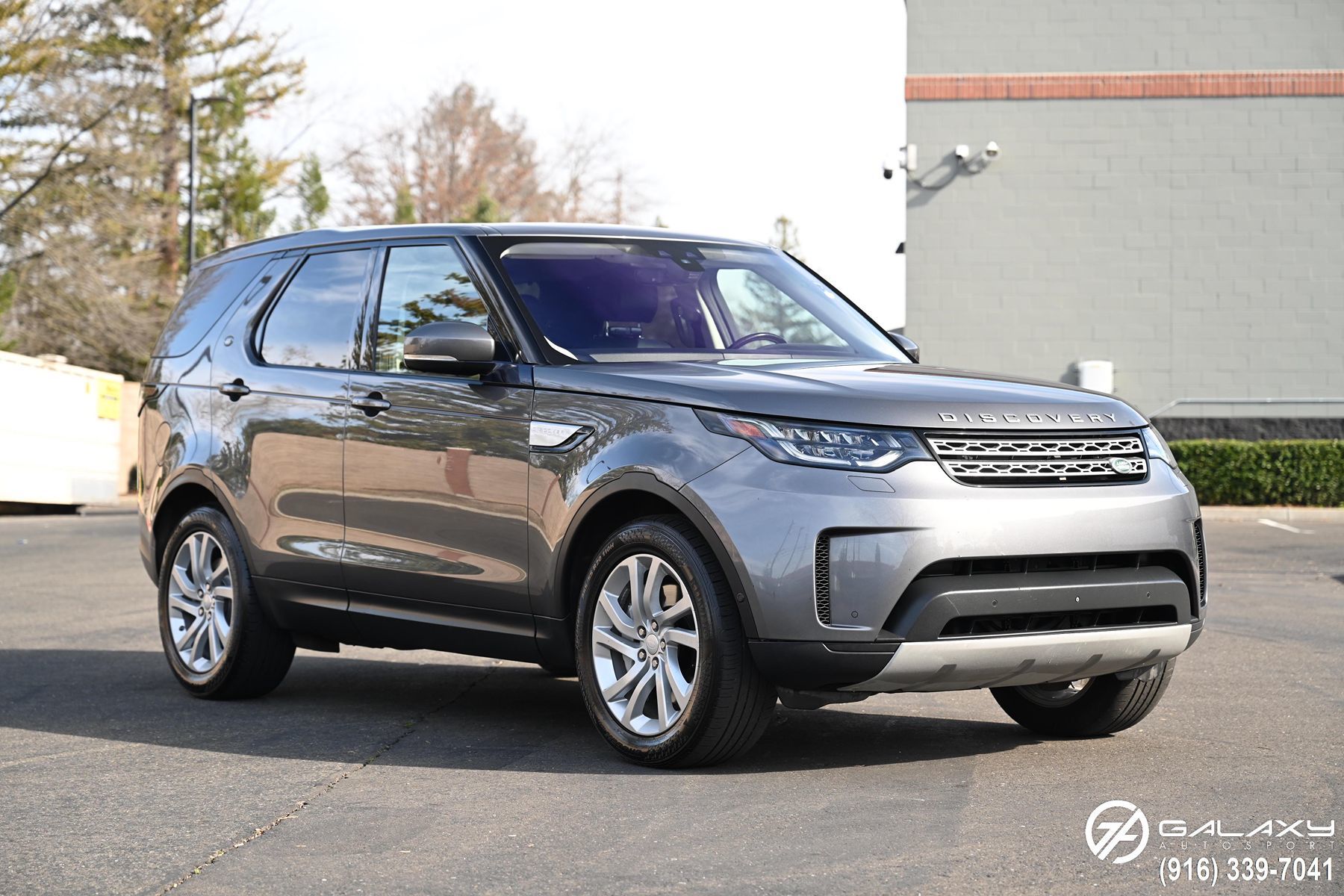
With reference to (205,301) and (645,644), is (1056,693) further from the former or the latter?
(205,301)

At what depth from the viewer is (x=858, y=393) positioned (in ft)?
18.5

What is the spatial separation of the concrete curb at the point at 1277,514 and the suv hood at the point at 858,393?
1657cm

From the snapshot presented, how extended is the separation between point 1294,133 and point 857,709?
66.5ft

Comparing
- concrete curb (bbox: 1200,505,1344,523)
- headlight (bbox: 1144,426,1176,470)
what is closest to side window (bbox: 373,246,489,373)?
headlight (bbox: 1144,426,1176,470)

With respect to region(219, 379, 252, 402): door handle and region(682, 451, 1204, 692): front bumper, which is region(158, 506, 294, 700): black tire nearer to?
region(219, 379, 252, 402): door handle

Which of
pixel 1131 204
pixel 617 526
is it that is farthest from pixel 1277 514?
pixel 617 526

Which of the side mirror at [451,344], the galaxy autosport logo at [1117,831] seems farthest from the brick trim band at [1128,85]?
the galaxy autosport logo at [1117,831]

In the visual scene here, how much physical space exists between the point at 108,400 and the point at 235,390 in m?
22.5

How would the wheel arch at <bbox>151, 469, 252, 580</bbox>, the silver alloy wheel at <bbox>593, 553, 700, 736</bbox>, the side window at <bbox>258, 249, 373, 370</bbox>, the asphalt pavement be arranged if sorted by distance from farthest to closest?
the wheel arch at <bbox>151, 469, 252, 580</bbox> < the side window at <bbox>258, 249, 373, 370</bbox> < the silver alloy wheel at <bbox>593, 553, 700, 736</bbox> < the asphalt pavement

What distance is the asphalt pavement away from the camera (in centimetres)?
460

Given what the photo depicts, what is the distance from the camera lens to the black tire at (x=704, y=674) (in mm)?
5633

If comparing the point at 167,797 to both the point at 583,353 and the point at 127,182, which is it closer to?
the point at 583,353

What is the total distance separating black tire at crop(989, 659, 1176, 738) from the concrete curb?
51.6ft

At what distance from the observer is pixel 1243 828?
5000 millimetres
